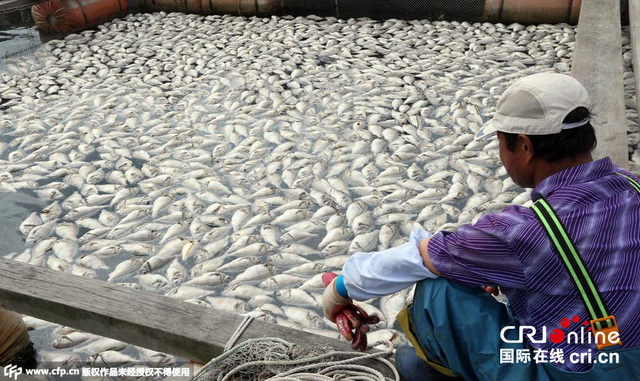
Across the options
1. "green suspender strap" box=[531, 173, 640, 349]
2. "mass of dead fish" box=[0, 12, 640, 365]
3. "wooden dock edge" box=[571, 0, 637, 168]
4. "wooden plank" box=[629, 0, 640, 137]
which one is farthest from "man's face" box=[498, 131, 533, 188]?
"wooden plank" box=[629, 0, 640, 137]

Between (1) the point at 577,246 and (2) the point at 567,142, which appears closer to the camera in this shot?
(1) the point at 577,246

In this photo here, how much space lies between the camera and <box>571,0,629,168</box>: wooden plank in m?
3.11

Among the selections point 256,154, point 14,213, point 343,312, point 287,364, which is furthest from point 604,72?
point 14,213

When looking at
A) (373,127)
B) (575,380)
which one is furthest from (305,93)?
(575,380)

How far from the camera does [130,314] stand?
7.47 ft

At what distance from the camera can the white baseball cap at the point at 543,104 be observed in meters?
1.47

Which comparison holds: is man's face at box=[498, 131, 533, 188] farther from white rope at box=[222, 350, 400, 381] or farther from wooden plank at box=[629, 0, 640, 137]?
wooden plank at box=[629, 0, 640, 137]

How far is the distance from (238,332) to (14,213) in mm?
2604

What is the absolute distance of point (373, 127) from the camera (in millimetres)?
4801

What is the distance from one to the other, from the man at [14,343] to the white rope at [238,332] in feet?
3.85

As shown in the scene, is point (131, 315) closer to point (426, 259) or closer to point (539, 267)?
point (426, 259)

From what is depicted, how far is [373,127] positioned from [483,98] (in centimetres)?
113

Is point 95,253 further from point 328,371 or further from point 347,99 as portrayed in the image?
point 347,99

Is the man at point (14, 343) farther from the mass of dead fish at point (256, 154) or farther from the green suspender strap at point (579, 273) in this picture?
the green suspender strap at point (579, 273)
